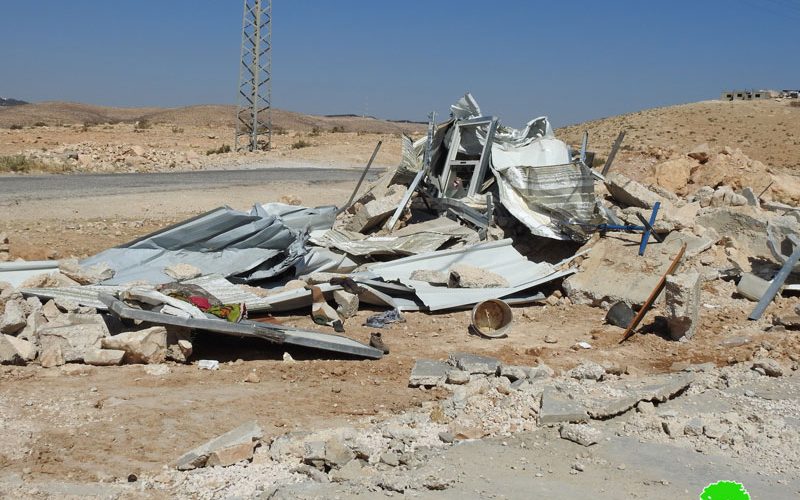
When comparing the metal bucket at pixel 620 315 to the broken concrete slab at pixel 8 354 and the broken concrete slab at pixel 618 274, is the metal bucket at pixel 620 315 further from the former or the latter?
the broken concrete slab at pixel 8 354

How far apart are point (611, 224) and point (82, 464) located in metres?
7.54

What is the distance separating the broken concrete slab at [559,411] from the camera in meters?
5.04

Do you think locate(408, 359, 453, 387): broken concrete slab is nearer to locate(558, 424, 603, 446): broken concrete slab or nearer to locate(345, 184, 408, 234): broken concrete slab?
locate(558, 424, 603, 446): broken concrete slab

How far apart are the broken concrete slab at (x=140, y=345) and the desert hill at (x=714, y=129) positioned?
97.2 ft

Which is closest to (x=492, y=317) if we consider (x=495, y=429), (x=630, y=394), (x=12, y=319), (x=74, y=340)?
(x=630, y=394)

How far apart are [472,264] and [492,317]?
1.40 m

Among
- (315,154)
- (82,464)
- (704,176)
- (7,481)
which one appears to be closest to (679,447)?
(82,464)

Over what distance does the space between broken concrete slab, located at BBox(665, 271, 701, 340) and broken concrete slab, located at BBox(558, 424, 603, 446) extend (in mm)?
3161

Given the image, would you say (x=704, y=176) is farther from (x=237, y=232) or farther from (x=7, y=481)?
(x=7, y=481)

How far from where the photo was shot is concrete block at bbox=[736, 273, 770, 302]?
880 centimetres

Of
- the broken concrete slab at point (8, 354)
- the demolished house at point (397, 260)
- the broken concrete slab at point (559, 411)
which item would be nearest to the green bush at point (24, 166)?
the demolished house at point (397, 260)

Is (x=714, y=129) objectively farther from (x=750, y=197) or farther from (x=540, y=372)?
(x=540, y=372)

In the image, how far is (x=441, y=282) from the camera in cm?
876

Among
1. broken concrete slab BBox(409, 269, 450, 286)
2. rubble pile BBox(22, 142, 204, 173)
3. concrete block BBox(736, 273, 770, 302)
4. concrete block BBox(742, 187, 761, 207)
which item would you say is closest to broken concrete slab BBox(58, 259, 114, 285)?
broken concrete slab BBox(409, 269, 450, 286)
